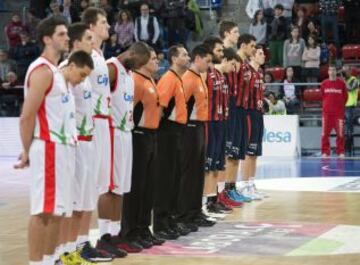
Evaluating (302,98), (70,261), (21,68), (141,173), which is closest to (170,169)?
(141,173)

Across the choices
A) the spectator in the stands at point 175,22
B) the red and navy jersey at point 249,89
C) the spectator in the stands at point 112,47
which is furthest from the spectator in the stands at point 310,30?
the red and navy jersey at point 249,89

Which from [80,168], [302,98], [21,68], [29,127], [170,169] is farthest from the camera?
[21,68]

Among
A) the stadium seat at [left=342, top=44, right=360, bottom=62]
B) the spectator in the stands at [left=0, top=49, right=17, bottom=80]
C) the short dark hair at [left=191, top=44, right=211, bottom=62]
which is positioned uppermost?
the stadium seat at [left=342, top=44, right=360, bottom=62]

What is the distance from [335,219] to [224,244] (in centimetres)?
219

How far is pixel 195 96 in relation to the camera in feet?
32.6

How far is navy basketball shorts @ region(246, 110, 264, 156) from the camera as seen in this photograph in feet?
40.2

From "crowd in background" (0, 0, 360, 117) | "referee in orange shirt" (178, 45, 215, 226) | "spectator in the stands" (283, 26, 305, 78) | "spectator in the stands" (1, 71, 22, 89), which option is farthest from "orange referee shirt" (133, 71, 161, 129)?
"spectator in the stands" (1, 71, 22, 89)

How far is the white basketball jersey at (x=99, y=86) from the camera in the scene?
7.82 metres

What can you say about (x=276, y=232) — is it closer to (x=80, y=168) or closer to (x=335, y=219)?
(x=335, y=219)

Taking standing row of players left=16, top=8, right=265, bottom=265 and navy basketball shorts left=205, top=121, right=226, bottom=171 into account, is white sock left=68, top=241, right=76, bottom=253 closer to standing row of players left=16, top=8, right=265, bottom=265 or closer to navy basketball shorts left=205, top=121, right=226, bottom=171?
standing row of players left=16, top=8, right=265, bottom=265

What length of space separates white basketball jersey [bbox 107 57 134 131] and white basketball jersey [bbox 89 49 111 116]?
23cm

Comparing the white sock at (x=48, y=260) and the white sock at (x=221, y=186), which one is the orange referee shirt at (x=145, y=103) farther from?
the white sock at (x=221, y=186)

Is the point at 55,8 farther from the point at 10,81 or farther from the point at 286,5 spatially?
the point at 286,5

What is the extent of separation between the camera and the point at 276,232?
959 centimetres
